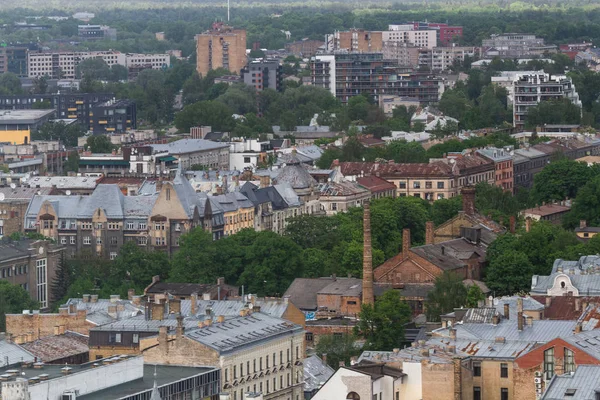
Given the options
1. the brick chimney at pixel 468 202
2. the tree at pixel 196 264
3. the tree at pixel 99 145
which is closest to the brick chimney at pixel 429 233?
the brick chimney at pixel 468 202

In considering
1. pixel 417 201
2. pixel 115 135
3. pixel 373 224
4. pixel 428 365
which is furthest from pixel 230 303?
pixel 115 135

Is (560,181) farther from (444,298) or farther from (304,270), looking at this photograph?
(444,298)

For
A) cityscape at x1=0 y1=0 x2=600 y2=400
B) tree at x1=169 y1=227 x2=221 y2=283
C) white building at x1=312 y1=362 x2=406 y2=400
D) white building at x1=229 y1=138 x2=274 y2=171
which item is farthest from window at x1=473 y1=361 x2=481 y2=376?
white building at x1=229 y1=138 x2=274 y2=171

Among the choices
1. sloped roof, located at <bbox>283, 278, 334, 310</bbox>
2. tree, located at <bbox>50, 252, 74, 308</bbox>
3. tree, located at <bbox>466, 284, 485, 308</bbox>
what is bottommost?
tree, located at <bbox>50, 252, 74, 308</bbox>

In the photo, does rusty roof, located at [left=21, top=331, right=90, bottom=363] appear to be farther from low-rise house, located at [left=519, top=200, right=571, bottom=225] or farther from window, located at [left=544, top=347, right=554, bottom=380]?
low-rise house, located at [left=519, top=200, right=571, bottom=225]

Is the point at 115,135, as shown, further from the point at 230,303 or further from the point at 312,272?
the point at 230,303

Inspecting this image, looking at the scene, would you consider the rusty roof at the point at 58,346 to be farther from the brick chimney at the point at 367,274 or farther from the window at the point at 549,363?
the brick chimney at the point at 367,274
